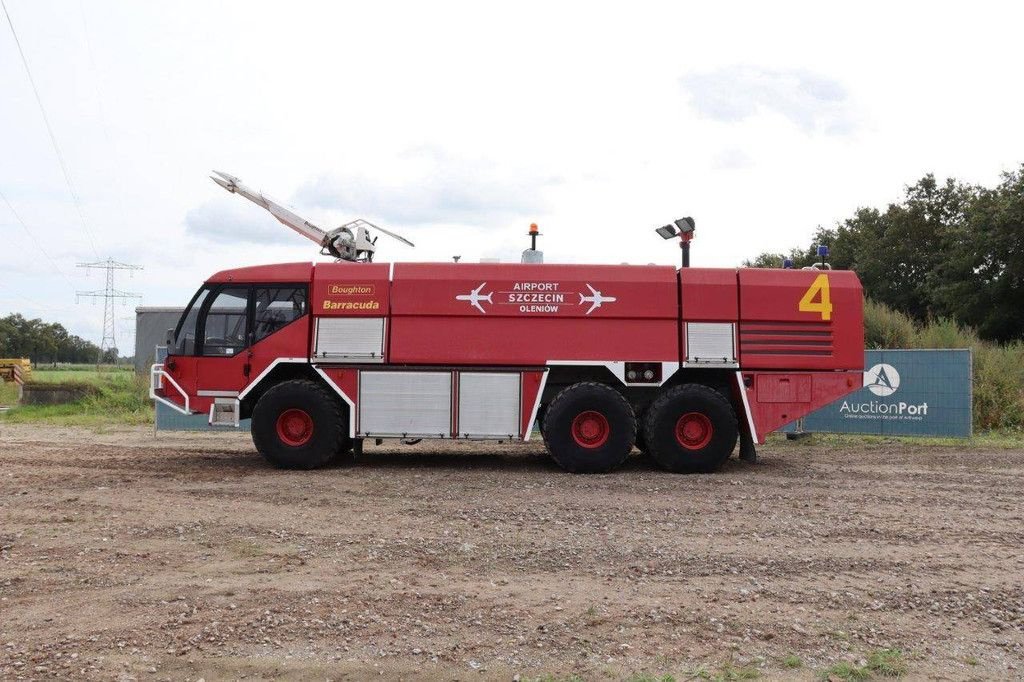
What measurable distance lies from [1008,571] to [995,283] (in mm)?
30804

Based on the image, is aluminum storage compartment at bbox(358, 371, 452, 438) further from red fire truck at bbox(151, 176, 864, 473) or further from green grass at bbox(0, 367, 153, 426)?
green grass at bbox(0, 367, 153, 426)

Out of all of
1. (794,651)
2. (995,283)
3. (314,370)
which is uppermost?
(995,283)

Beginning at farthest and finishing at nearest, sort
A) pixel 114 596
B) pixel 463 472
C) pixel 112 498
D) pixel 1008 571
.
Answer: pixel 463 472, pixel 112 498, pixel 1008 571, pixel 114 596

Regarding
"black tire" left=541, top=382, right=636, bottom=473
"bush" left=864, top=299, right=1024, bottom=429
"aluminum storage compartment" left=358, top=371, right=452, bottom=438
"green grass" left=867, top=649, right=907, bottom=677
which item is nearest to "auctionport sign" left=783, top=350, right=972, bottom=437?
"bush" left=864, top=299, right=1024, bottom=429

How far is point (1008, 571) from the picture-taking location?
277 inches

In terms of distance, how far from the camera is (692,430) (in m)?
12.6

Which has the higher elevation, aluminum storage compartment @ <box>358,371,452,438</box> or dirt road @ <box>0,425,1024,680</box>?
aluminum storage compartment @ <box>358,371,452,438</box>

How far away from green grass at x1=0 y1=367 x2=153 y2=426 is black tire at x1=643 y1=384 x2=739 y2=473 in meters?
13.1

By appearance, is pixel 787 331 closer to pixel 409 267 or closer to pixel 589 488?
pixel 589 488

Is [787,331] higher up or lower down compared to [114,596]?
higher up

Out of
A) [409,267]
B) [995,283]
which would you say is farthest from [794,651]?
[995,283]

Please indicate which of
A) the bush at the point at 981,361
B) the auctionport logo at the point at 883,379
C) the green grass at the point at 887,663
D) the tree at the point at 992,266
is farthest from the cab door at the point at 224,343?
the tree at the point at 992,266

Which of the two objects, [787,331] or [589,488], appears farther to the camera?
[787,331]

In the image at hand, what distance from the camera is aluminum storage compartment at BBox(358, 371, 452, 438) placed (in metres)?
12.6
